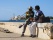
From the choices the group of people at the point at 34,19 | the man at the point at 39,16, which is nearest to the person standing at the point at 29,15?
the group of people at the point at 34,19

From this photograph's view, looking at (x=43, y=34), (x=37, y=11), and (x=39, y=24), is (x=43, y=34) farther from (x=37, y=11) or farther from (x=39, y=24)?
(x=37, y=11)

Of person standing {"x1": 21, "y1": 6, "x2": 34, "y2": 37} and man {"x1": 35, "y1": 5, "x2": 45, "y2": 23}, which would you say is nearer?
man {"x1": 35, "y1": 5, "x2": 45, "y2": 23}

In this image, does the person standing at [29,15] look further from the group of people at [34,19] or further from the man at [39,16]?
the man at [39,16]

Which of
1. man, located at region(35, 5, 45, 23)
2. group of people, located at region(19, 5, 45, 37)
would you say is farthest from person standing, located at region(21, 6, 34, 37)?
man, located at region(35, 5, 45, 23)

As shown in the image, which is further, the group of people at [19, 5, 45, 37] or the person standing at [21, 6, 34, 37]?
the person standing at [21, 6, 34, 37]

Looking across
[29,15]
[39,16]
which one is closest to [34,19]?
[39,16]

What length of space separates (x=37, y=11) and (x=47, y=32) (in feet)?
5.76

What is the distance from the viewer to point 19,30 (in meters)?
13.6

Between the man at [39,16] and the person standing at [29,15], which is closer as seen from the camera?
the man at [39,16]

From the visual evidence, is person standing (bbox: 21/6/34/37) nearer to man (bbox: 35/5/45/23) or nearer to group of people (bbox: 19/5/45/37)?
group of people (bbox: 19/5/45/37)

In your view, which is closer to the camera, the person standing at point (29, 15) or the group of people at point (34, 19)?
the group of people at point (34, 19)

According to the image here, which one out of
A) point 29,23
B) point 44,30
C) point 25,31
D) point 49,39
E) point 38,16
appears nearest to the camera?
point 49,39

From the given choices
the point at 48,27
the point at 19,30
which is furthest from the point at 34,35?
the point at 19,30

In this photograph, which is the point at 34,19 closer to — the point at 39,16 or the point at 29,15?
the point at 39,16
